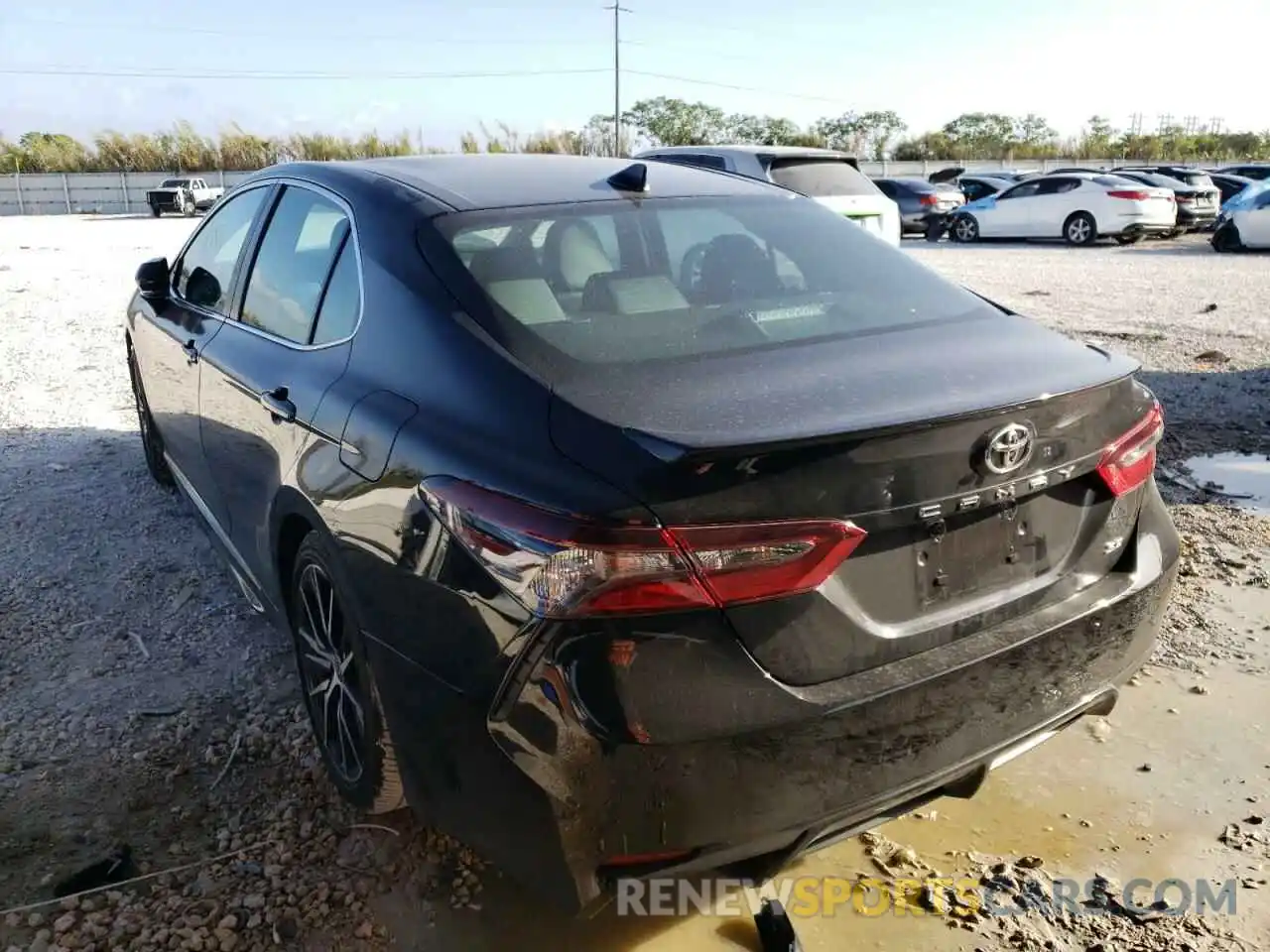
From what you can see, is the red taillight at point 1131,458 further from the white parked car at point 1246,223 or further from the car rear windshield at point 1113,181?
the car rear windshield at point 1113,181

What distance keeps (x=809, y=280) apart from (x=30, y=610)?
319 centimetres

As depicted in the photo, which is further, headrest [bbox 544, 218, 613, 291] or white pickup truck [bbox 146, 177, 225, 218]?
white pickup truck [bbox 146, 177, 225, 218]

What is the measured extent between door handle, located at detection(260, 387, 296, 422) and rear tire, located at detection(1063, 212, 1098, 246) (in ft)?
67.8

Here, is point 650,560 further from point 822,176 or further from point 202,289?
point 822,176

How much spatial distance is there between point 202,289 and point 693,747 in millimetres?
2965

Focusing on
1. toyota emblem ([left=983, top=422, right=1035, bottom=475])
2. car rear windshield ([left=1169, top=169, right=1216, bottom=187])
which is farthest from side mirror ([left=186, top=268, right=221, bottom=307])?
car rear windshield ([left=1169, top=169, right=1216, bottom=187])

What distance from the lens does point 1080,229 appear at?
Result: 2067 centimetres

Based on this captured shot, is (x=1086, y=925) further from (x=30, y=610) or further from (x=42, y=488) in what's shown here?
(x=42, y=488)

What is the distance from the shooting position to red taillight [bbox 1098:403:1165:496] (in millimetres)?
2289

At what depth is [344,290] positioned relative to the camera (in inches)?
106

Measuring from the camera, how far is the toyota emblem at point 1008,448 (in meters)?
Result: 2.02

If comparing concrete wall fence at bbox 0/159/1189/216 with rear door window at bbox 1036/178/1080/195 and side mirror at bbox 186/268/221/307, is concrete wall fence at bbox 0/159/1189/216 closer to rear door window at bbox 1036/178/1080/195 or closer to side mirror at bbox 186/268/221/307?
rear door window at bbox 1036/178/1080/195

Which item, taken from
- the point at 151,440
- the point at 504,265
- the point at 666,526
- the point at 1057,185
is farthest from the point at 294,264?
the point at 1057,185

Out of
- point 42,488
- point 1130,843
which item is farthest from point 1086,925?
point 42,488
